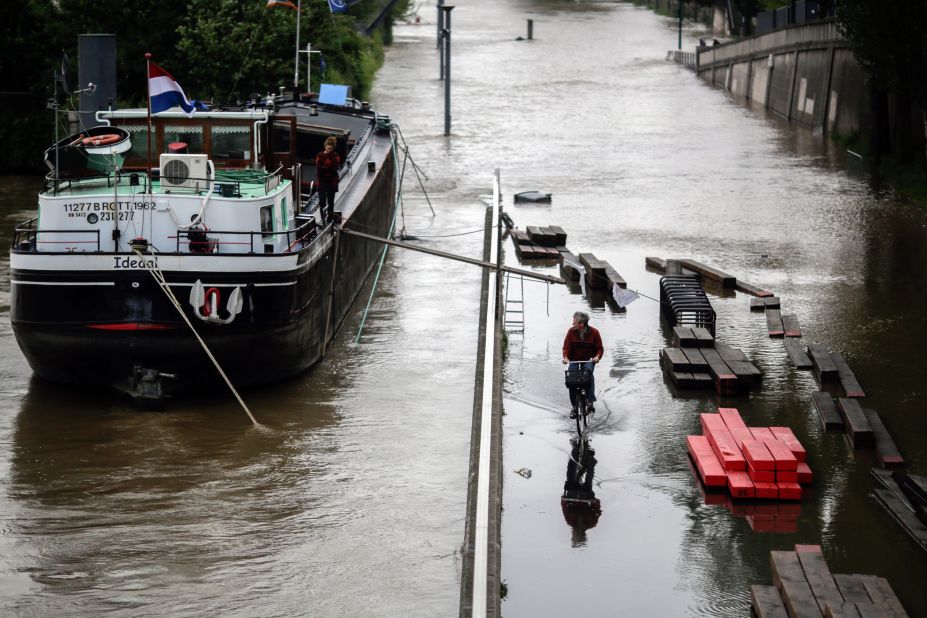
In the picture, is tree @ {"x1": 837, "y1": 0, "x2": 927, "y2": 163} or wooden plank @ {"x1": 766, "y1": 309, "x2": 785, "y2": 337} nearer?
wooden plank @ {"x1": 766, "y1": 309, "x2": 785, "y2": 337}

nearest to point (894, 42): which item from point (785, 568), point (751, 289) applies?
point (751, 289)

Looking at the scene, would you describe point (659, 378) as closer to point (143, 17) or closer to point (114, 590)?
point (114, 590)

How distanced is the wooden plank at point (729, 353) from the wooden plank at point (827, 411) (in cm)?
149

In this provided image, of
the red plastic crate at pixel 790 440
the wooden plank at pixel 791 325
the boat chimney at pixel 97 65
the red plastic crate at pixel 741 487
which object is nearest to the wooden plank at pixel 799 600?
the red plastic crate at pixel 741 487

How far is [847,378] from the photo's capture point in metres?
19.2

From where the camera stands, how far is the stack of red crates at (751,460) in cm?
1466

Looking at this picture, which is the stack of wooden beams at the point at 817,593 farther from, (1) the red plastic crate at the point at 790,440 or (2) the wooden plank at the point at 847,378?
(2) the wooden plank at the point at 847,378

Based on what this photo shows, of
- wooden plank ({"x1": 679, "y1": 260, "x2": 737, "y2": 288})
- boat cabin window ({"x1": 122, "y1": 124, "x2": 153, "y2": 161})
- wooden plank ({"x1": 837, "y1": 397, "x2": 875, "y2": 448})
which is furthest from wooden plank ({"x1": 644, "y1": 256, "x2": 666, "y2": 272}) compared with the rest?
boat cabin window ({"x1": 122, "y1": 124, "x2": 153, "y2": 161})

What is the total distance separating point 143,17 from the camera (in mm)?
40844

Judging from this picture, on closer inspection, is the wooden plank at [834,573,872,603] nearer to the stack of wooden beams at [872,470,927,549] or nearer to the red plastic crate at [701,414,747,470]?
the stack of wooden beams at [872,470,927,549]

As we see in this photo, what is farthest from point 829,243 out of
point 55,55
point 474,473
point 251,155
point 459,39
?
point 459,39

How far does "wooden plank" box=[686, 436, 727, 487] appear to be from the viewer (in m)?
14.9

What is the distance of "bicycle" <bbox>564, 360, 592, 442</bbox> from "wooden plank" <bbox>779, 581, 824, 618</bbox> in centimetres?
483

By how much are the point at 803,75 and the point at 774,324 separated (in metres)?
33.2
